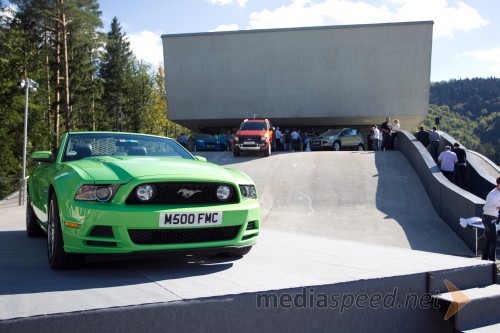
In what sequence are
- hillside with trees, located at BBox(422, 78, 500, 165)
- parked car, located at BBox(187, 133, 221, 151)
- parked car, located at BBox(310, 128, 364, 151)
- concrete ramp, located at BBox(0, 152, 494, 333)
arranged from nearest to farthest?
concrete ramp, located at BBox(0, 152, 494, 333) < parked car, located at BBox(310, 128, 364, 151) < parked car, located at BBox(187, 133, 221, 151) < hillside with trees, located at BBox(422, 78, 500, 165)

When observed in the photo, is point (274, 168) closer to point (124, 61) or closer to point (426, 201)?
point (426, 201)

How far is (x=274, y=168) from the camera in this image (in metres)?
23.5

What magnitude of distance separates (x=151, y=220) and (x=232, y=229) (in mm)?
826

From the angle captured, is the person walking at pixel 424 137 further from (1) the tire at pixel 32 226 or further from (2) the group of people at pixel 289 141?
(1) the tire at pixel 32 226

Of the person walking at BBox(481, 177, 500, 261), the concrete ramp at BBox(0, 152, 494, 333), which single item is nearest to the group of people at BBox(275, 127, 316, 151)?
the person walking at BBox(481, 177, 500, 261)

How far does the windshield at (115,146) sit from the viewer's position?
5.34 metres

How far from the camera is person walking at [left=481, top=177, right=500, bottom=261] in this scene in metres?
9.96

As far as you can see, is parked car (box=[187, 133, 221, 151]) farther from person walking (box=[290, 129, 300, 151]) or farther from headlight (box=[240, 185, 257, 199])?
headlight (box=[240, 185, 257, 199])

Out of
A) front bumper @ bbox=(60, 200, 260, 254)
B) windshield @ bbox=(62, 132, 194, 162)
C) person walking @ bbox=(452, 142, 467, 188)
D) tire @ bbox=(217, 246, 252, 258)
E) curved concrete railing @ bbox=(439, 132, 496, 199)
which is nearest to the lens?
front bumper @ bbox=(60, 200, 260, 254)

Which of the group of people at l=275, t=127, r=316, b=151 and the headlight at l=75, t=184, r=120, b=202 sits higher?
the headlight at l=75, t=184, r=120, b=202

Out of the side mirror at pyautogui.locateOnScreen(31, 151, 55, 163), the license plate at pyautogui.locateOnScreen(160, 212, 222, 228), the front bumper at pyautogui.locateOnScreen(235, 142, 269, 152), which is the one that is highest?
the side mirror at pyautogui.locateOnScreen(31, 151, 55, 163)

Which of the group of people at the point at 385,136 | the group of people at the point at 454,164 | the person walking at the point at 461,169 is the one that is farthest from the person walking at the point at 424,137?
the person walking at the point at 461,169

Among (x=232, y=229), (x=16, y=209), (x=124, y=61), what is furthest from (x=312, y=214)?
(x=124, y=61)

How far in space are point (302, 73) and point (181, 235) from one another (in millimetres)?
38957
